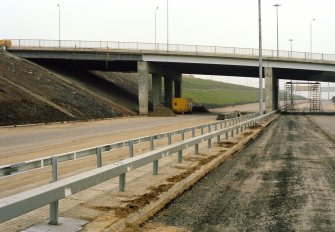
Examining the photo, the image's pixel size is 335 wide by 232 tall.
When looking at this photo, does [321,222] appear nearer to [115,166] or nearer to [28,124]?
[115,166]

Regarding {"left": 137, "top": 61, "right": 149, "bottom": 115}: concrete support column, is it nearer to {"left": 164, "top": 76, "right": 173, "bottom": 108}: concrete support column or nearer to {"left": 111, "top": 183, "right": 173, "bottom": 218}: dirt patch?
{"left": 164, "top": 76, "right": 173, "bottom": 108}: concrete support column

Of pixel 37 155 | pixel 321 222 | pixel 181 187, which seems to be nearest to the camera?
pixel 321 222

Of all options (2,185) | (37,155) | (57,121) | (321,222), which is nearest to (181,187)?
(321,222)

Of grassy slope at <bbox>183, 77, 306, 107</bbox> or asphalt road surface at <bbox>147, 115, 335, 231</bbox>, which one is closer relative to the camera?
asphalt road surface at <bbox>147, 115, 335, 231</bbox>

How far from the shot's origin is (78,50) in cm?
5888

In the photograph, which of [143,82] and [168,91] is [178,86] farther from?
[143,82]

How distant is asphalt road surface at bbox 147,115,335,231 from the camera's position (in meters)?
6.28

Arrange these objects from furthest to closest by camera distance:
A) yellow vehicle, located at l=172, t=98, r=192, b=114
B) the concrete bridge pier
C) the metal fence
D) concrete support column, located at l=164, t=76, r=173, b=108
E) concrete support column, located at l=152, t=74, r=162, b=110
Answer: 1. the concrete bridge pier
2. concrete support column, located at l=164, t=76, r=173, b=108
3. yellow vehicle, located at l=172, t=98, r=192, b=114
4. concrete support column, located at l=152, t=74, r=162, b=110
5. the metal fence

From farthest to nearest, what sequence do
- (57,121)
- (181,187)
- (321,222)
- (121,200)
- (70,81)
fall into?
(70,81), (57,121), (181,187), (121,200), (321,222)

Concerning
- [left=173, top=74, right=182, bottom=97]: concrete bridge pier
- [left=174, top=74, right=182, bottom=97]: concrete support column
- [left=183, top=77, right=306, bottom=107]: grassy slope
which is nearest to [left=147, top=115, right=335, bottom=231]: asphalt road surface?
[left=173, top=74, right=182, bottom=97]: concrete bridge pier

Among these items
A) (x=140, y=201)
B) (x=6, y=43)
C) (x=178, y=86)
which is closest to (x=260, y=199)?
(x=140, y=201)

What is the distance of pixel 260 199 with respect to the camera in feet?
25.9

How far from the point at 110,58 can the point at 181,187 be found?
167ft

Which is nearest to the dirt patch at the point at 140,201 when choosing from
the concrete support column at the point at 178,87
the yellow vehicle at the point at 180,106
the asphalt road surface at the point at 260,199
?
the asphalt road surface at the point at 260,199
